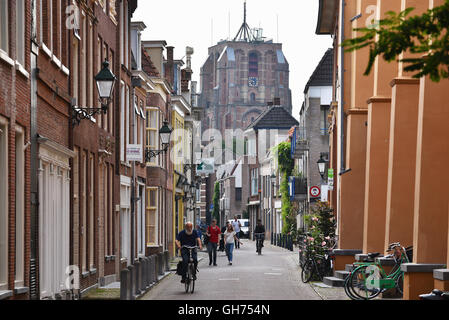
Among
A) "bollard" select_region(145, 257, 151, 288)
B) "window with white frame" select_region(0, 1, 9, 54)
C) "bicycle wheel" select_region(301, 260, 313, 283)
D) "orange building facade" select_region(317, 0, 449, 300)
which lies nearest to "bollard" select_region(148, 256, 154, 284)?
"bollard" select_region(145, 257, 151, 288)

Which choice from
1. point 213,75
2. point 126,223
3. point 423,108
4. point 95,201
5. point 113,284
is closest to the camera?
point 423,108

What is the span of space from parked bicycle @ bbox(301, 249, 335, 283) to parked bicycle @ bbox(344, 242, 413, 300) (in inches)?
260

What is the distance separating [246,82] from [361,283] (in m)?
142

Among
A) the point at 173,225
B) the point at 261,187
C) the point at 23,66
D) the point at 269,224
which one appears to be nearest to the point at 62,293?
the point at 23,66

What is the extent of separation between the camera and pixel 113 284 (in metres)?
25.6

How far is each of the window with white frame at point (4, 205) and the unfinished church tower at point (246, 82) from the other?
5587 inches

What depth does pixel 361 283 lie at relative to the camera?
1852 centimetres

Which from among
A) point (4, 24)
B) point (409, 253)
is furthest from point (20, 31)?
point (409, 253)

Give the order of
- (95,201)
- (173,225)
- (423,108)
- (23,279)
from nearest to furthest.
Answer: (23,279) → (423,108) → (95,201) → (173,225)

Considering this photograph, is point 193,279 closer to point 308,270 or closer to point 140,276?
point 140,276

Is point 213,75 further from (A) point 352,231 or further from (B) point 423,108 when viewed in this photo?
(B) point 423,108

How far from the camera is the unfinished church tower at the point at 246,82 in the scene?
157250mm

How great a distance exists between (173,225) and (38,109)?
31223 mm

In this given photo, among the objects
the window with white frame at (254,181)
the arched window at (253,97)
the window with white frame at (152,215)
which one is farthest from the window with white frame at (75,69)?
the arched window at (253,97)
